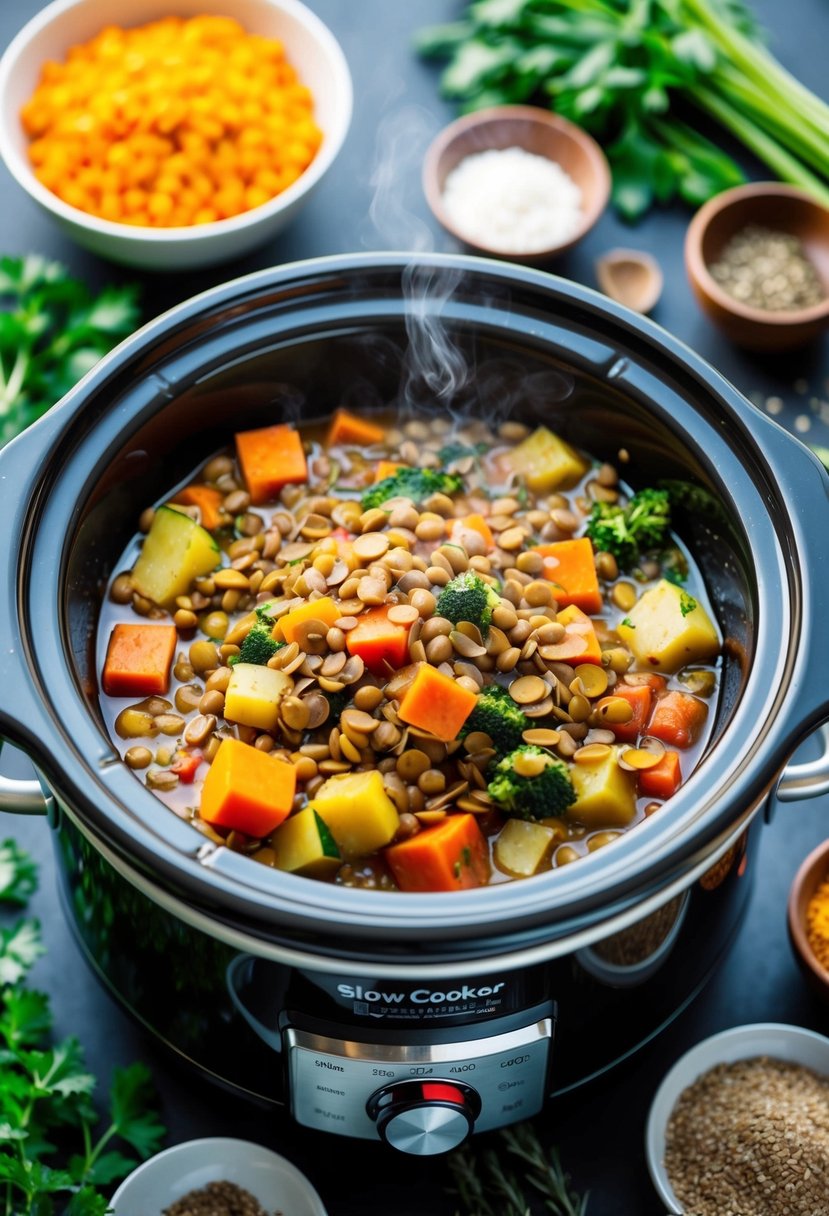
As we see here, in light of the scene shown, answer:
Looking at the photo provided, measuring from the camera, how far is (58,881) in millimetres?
2639

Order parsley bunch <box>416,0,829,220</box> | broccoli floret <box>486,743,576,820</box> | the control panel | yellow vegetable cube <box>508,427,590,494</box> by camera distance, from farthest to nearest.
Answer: parsley bunch <box>416,0,829,220</box> → yellow vegetable cube <box>508,427,590,494</box> → broccoli floret <box>486,743,576,820</box> → the control panel

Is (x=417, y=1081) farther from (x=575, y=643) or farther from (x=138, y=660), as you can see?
(x=138, y=660)

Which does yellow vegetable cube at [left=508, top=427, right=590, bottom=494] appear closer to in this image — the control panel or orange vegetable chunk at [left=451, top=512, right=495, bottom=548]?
orange vegetable chunk at [left=451, top=512, right=495, bottom=548]

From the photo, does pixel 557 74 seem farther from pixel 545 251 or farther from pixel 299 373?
pixel 299 373

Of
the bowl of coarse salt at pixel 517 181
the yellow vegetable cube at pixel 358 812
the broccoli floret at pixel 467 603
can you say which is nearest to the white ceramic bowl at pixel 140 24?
the bowl of coarse salt at pixel 517 181

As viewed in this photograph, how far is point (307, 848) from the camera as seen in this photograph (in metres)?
2.10

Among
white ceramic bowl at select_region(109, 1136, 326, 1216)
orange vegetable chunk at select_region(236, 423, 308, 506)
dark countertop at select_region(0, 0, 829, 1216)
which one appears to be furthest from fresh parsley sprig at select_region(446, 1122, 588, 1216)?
orange vegetable chunk at select_region(236, 423, 308, 506)

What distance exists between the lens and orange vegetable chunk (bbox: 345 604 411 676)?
2.25 m

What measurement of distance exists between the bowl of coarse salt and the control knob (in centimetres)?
213

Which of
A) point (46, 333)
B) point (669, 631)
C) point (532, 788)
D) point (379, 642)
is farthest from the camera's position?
point (46, 333)

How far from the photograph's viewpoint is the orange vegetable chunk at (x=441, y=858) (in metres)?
2.09

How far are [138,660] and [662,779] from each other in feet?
3.22

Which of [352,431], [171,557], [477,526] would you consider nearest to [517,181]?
[352,431]

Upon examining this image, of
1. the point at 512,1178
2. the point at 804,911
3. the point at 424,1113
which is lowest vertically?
the point at 512,1178
